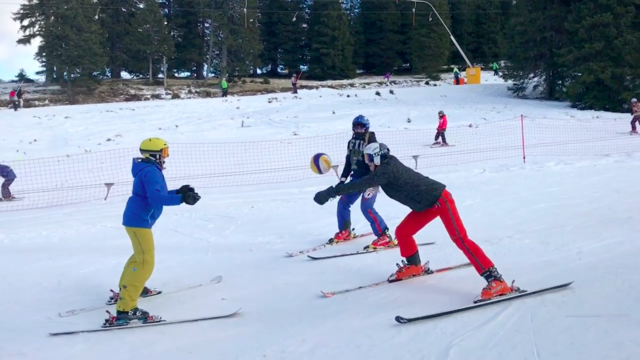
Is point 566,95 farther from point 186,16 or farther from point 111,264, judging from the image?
point 186,16

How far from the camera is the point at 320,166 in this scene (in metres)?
9.12

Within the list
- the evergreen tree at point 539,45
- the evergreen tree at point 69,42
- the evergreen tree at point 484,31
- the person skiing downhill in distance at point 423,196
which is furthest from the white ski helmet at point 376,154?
the evergreen tree at point 484,31

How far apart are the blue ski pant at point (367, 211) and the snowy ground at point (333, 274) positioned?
39cm

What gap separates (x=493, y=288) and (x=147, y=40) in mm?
48493

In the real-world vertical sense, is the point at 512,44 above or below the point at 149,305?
above

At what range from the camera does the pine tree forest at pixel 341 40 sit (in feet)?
105

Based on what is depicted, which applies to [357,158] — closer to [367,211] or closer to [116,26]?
[367,211]

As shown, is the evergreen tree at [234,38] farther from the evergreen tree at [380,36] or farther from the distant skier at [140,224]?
the distant skier at [140,224]

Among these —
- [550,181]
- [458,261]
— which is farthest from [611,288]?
[550,181]

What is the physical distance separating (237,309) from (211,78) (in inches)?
2020

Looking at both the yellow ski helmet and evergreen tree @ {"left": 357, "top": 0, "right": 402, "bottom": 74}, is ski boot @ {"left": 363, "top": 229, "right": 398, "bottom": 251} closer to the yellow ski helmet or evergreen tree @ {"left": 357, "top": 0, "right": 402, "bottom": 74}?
the yellow ski helmet

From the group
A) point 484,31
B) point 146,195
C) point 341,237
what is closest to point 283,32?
point 484,31

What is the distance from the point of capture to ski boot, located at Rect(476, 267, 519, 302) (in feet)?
19.7

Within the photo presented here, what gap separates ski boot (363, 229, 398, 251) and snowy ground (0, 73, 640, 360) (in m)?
0.21
